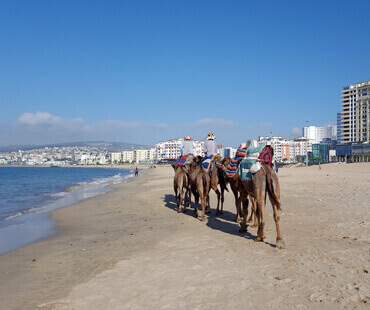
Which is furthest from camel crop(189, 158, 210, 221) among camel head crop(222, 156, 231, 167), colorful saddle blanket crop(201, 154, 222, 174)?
camel head crop(222, 156, 231, 167)

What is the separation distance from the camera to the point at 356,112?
144 metres

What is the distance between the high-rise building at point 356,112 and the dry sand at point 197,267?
146 metres

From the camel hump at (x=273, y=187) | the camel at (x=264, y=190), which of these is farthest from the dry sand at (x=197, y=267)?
the camel hump at (x=273, y=187)

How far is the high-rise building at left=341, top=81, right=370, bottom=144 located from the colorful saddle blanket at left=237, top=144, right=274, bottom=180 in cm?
14664

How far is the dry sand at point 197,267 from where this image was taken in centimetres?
491

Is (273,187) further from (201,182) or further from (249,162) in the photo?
(201,182)

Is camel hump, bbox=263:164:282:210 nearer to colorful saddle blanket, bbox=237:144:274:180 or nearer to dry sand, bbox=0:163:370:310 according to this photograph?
colorful saddle blanket, bbox=237:144:274:180

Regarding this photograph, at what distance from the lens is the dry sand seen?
4906mm

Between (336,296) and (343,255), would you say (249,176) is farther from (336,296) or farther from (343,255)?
(336,296)

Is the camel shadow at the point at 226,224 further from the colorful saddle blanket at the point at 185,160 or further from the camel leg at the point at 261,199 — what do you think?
the colorful saddle blanket at the point at 185,160

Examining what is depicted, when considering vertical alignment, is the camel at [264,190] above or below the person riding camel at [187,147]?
below

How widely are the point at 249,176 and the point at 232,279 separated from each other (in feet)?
11.1

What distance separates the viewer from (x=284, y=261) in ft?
21.3

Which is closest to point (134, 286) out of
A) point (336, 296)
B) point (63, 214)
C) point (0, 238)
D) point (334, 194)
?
point (336, 296)
